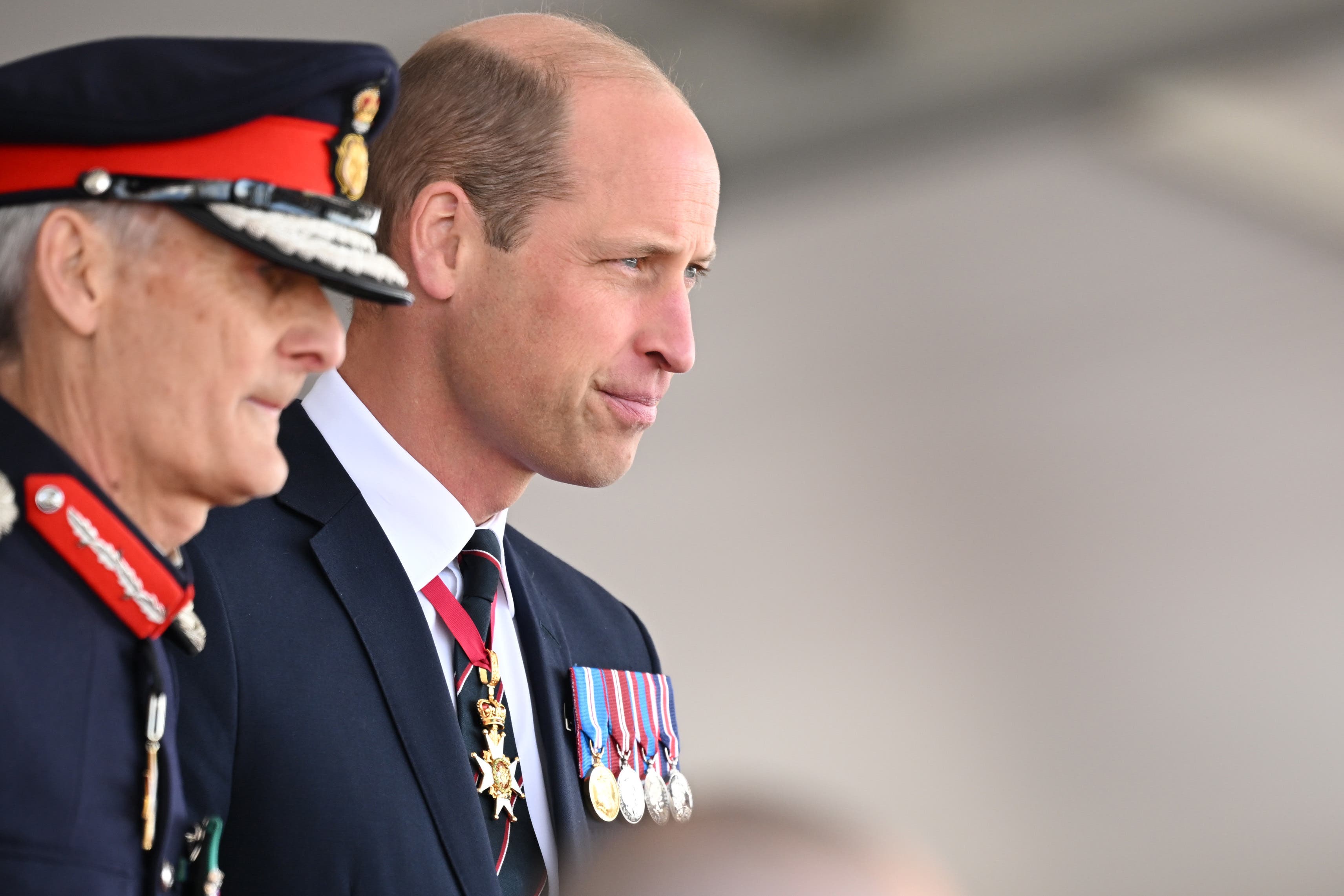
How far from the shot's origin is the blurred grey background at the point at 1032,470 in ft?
17.0

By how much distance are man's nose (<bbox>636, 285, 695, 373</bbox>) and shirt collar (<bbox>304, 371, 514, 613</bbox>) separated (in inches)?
10.3

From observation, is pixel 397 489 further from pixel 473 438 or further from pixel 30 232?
pixel 30 232

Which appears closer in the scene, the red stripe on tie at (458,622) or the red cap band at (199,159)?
the red cap band at (199,159)

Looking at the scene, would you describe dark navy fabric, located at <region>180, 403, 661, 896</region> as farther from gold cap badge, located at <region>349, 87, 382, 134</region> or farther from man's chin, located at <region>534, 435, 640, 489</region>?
gold cap badge, located at <region>349, 87, 382, 134</region>

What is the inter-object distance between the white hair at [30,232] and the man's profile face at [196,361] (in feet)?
0.04

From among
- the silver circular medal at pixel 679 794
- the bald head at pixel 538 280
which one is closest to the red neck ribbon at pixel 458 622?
the bald head at pixel 538 280

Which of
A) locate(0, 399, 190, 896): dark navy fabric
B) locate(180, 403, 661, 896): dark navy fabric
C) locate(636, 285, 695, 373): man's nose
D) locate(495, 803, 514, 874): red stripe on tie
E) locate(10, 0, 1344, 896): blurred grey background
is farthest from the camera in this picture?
locate(10, 0, 1344, 896): blurred grey background

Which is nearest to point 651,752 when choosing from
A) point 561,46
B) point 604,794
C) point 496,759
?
point 604,794

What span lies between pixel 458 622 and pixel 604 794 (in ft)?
0.88

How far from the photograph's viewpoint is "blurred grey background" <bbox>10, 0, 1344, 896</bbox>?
517 cm

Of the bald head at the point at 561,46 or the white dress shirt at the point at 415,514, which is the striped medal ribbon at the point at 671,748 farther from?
the bald head at the point at 561,46

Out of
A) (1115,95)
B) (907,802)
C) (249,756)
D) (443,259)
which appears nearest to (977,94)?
(1115,95)

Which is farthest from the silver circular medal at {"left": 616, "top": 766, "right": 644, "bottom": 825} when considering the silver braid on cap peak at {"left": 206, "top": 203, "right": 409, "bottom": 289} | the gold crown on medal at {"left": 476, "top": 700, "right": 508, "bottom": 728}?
the silver braid on cap peak at {"left": 206, "top": 203, "right": 409, "bottom": 289}

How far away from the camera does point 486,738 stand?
4.87 feet
